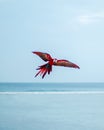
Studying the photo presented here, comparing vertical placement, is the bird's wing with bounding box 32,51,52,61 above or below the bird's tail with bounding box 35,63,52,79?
above

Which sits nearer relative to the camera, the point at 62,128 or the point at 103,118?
the point at 62,128

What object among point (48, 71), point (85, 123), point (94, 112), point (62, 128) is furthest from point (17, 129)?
point (48, 71)

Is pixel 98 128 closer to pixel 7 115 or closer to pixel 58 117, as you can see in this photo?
pixel 58 117

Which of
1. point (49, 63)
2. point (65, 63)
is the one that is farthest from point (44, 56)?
point (65, 63)

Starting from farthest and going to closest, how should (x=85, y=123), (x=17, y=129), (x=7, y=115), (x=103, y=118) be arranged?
(x=7, y=115) → (x=103, y=118) → (x=85, y=123) → (x=17, y=129)

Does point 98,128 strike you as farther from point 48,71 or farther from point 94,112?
point 48,71

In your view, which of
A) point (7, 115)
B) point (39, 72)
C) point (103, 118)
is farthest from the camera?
point (7, 115)

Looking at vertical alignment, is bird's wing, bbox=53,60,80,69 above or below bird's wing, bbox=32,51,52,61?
below

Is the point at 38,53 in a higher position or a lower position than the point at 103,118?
higher

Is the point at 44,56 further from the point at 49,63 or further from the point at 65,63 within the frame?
the point at 65,63

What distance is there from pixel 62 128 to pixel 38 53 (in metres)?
3.51

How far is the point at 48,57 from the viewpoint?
3.28 m

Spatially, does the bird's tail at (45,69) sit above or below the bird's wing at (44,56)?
below

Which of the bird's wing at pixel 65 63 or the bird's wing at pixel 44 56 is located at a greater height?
the bird's wing at pixel 44 56
